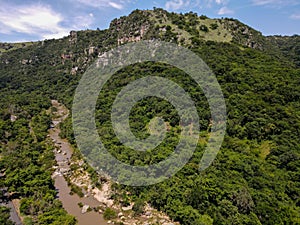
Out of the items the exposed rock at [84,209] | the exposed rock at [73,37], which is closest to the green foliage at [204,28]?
the exposed rock at [84,209]

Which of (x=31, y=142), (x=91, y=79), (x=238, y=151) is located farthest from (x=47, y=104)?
(x=238, y=151)

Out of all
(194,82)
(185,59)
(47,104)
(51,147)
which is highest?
(185,59)

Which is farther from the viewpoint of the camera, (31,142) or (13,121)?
(13,121)

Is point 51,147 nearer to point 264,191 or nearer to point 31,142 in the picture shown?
point 31,142

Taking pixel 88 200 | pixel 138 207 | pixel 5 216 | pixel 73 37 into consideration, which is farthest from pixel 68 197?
pixel 73 37

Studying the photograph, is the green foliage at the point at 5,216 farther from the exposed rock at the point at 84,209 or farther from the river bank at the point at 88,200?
the exposed rock at the point at 84,209

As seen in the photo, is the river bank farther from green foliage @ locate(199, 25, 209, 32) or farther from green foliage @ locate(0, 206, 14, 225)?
green foliage @ locate(199, 25, 209, 32)

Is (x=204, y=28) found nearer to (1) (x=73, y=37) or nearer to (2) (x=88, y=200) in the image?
(2) (x=88, y=200)

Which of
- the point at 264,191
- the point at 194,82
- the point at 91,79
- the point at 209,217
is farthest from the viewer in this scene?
the point at 91,79

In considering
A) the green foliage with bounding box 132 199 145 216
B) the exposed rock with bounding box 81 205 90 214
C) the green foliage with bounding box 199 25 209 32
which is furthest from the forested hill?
the exposed rock with bounding box 81 205 90 214

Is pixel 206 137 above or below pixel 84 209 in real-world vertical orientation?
above
